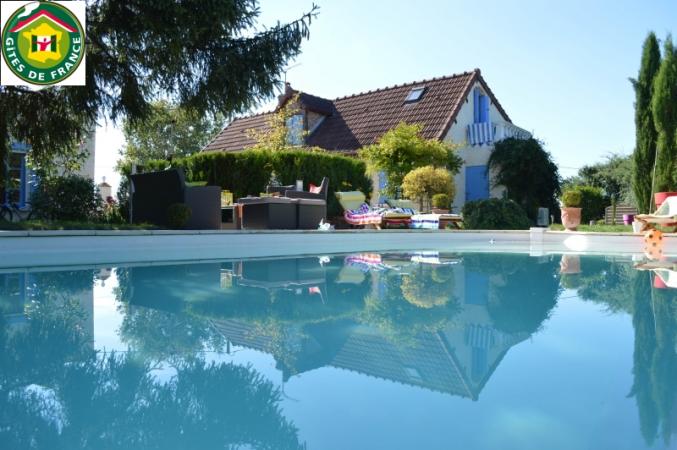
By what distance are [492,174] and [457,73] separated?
4.80 metres

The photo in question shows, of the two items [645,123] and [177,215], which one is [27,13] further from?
[645,123]

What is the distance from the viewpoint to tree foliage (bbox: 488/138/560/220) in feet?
58.1

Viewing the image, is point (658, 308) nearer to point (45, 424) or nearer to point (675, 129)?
point (45, 424)

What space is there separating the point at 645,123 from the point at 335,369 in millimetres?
14304

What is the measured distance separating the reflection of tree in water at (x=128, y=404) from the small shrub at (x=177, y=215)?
22.0ft

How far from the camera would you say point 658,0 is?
11.6 m

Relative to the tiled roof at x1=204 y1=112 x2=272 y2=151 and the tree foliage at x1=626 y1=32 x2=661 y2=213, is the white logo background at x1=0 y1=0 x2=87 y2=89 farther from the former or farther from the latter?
the tiled roof at x1=204 y1=112 x2=272 y2=151

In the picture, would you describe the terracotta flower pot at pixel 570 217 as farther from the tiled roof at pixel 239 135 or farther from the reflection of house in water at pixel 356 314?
the tiled roof at pixel 239 135

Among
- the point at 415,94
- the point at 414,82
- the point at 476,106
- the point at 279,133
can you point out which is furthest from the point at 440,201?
the point at 414,82

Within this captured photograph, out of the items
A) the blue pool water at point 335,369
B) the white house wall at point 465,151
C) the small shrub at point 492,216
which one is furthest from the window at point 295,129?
the blue pool water at point 335,369

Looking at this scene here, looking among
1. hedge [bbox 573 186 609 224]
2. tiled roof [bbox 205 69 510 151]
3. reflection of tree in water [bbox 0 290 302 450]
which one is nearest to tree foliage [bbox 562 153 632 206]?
hedge [bbox 573 186 609 224]

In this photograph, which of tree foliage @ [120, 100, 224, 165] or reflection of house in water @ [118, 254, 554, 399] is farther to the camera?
tree foliage @ [120, 100, 224, 165]

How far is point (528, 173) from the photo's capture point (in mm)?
17797

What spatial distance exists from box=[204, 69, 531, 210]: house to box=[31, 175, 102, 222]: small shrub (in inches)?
439
